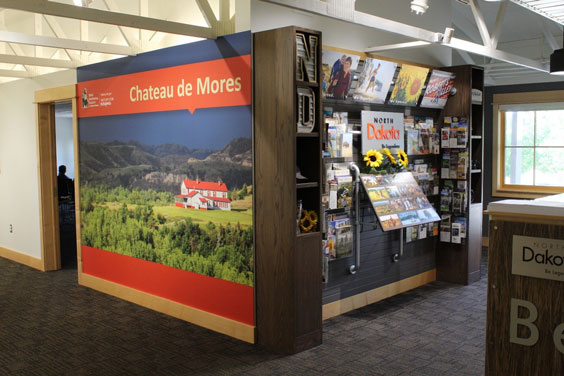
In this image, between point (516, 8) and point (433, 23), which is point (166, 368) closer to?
→ point (433, 23)

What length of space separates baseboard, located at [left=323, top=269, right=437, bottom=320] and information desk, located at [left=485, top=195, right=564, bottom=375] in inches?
98.6

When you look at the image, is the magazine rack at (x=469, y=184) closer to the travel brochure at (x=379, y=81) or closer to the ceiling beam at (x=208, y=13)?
the travel brochure at (x=379, y=81)

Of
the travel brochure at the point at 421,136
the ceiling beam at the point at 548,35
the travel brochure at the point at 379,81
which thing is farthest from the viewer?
the ceiling beam at the point at 548,35

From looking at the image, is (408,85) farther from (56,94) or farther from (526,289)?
(56,94)

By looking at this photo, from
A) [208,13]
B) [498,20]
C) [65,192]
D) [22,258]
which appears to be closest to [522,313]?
[208,13]

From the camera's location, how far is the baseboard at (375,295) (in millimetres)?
5343

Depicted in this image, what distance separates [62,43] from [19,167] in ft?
10.5

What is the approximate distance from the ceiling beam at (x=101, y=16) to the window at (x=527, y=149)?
6.12 m

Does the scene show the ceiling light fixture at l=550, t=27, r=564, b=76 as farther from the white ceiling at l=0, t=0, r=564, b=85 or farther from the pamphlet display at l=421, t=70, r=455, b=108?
the pamphlet display at l=421, t=70, r=455, b=108

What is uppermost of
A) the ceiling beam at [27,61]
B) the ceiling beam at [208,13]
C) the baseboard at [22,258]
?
the ceiling beam at [208,13]

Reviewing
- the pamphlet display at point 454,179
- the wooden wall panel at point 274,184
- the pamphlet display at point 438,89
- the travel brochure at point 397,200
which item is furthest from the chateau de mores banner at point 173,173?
the pamphlet display at point 454,179

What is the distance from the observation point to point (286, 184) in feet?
14.1

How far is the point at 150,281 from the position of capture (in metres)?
5.60

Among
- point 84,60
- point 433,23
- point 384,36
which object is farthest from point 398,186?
point 84,60
